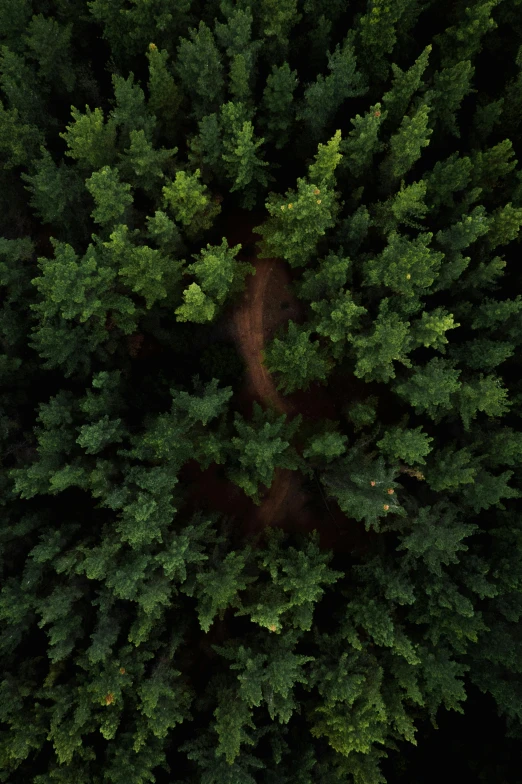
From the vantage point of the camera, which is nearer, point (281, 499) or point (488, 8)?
point (488, 8)

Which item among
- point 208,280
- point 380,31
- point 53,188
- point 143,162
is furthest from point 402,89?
point 53,188

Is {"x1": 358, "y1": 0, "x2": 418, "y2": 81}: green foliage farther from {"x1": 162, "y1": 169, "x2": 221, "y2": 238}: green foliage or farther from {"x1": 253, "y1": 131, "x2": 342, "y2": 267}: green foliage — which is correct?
{"x1": 162, "y1": 169, "x2": 221, "y2": 238}: green foliage

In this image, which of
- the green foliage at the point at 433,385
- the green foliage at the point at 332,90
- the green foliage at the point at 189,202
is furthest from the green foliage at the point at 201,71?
the green foliage at the point at 433,385

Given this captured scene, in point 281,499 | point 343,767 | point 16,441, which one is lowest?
point 343,767

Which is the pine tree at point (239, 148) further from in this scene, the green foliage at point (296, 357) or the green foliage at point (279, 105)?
the green foliage at point (296, 357)

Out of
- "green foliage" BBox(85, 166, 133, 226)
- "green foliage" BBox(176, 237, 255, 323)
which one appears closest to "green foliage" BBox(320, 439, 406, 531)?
"green foliage" BBox(176, 237, 255, 323)

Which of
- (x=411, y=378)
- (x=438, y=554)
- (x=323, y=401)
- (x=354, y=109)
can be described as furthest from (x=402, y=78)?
(x=438, y=554)

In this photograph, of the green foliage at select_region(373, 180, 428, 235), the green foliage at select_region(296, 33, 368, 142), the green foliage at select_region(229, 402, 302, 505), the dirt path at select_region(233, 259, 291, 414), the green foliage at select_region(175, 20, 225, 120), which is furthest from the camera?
the dirt path at select_region(233, 259, 291, 414)

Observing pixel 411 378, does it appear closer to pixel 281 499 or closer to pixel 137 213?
pixel 281 499

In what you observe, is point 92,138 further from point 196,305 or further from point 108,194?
point 196,305
